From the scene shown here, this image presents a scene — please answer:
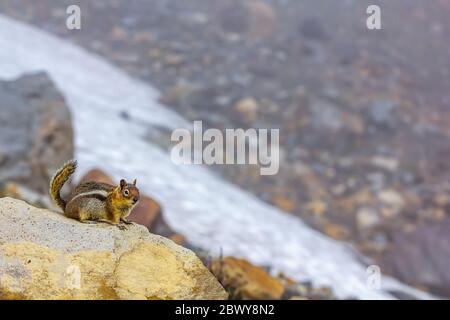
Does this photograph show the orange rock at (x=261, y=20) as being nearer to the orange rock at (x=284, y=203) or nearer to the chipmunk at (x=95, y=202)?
the orange rock at (x=284, y=203)

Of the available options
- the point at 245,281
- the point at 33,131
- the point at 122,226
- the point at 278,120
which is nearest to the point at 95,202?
the point at 122,226

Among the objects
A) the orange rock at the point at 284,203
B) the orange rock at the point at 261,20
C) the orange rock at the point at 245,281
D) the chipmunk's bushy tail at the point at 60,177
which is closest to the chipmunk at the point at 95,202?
the chipmunk's bushy tail at the point at 60,177

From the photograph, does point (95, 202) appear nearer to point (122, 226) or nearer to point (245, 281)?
point (122, 226)

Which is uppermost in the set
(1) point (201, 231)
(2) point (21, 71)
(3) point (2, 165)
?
(2) point (21, 71)

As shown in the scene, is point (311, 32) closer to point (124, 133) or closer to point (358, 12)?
point (358, 12)

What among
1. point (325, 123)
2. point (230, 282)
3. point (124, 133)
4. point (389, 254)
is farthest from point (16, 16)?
point (230, 282)

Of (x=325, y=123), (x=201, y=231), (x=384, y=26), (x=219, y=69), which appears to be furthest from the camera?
(x=384, y=26)

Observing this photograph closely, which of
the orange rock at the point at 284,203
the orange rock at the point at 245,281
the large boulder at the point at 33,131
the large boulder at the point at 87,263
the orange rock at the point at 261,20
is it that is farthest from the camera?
the orange rock at the point at 261,20
